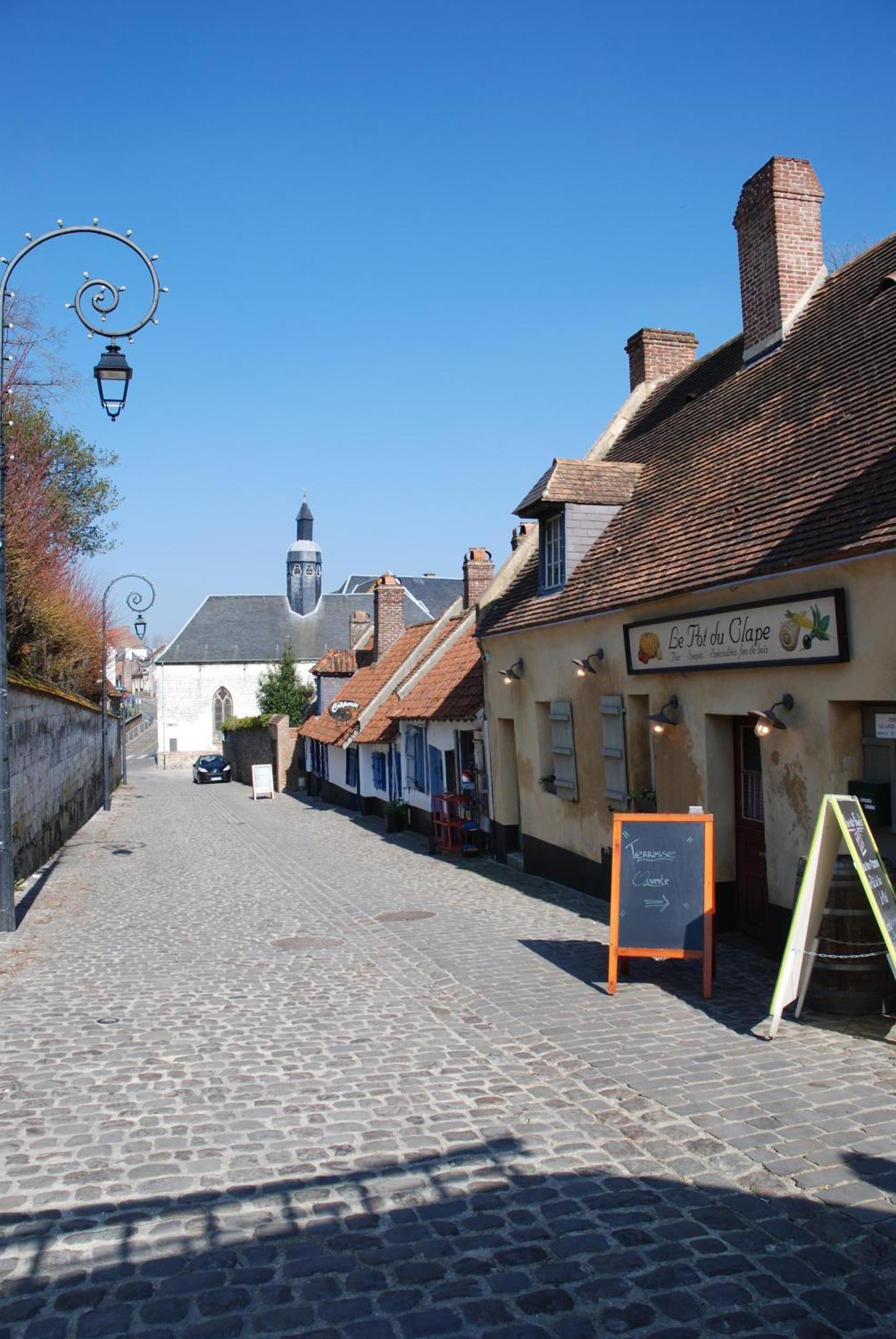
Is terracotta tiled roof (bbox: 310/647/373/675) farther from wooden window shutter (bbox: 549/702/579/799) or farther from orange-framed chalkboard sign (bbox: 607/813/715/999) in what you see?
orange-framed chalkboard sign (bbox: 607/813/715/999)

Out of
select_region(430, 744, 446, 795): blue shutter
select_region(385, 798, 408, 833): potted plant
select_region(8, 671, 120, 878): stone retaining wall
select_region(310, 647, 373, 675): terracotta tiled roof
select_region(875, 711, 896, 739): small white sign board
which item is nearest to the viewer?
select_region(875, 711, 896, 739): small white sign board

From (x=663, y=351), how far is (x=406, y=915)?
11103mm

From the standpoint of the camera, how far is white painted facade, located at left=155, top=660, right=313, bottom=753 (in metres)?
67.4

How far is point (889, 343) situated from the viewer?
1016cm

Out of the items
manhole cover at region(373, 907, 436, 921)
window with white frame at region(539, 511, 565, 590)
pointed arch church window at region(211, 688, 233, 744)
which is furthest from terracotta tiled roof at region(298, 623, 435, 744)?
pointed arch church window at region(211, 688, 233, 744)

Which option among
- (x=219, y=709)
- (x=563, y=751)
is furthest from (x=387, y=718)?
(x=219, y=709)

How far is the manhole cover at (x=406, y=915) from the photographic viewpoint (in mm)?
12586

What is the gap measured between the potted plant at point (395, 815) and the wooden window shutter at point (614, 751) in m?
11.1

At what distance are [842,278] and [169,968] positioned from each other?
1139 cm

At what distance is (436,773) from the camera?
69.6 ft

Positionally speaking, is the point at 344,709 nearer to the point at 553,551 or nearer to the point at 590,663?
the point at 553,551

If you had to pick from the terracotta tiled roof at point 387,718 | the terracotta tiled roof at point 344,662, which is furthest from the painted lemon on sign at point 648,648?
the terracotta tiled roof at point 344,662

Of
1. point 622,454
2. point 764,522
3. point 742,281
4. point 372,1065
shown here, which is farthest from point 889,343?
point 372,1065

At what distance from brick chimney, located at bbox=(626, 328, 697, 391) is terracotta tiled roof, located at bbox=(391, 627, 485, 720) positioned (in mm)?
5762
